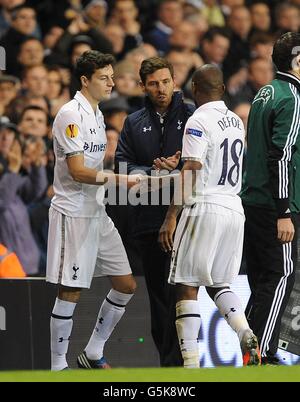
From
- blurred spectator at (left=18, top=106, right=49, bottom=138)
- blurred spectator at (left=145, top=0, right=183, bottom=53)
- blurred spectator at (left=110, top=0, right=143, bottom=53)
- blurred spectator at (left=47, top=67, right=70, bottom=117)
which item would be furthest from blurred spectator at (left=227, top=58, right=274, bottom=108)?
blurred spectator at (left=18, top=106, right=49, bottom=138)

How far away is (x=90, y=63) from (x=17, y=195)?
401 centimetres

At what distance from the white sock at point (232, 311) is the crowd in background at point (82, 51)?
13.4 ft

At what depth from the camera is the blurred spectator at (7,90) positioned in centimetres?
1292

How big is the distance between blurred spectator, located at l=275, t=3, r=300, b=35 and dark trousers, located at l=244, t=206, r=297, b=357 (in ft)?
23.6

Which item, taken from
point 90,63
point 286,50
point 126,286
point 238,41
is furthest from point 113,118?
point 286,50

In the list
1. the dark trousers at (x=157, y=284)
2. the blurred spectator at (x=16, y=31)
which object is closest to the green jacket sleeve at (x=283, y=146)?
the dark trousers at (x=157, y=284)

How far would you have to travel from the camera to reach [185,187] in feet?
25.0

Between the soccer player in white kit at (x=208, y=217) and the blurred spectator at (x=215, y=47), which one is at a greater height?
the blurred spectator at (x=215, y=47)

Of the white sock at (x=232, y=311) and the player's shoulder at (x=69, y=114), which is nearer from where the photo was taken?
the white sock at (x=232, y=311)

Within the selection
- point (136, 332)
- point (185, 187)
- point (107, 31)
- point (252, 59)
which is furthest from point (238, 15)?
point (185, 187)

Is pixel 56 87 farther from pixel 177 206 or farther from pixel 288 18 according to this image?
pixel 177 206

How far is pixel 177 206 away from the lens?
7.71 metres

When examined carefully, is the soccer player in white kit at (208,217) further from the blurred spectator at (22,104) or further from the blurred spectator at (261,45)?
the blurred spectator at (261,45)

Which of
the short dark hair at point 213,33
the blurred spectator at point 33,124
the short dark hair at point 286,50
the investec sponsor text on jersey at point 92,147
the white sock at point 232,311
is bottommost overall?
the white sock at point 232,311
